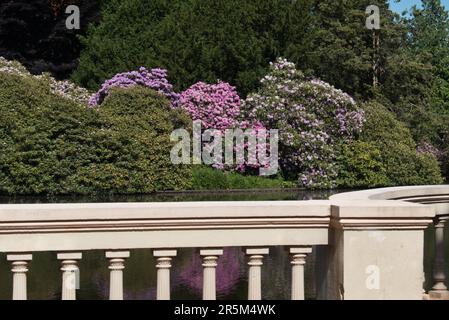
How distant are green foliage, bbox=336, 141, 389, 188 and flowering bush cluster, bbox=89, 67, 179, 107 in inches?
253

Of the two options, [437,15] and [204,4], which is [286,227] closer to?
[204,4]

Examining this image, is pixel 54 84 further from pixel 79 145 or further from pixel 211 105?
pixel 211 105

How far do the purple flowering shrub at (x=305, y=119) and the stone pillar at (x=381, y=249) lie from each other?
76.0 ft

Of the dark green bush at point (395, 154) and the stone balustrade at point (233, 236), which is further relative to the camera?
the dark green bush at point (395, 154)

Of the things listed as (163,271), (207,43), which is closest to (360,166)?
(207,43)

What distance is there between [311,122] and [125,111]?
670 centimetres

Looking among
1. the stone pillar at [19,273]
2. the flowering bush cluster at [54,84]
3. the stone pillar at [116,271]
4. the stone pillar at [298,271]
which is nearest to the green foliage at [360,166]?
the flowering bush cluster at [54,84]

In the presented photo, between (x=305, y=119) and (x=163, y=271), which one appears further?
(x=305, y=119)

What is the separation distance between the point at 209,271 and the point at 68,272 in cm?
73

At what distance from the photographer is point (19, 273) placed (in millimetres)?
3930

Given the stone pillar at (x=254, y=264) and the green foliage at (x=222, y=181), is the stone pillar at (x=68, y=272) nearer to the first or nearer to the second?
the stone pillar at (x=254, y=264)

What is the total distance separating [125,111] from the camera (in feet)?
83.4

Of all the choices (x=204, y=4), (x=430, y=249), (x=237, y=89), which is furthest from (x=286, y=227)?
(x=204, y=4)

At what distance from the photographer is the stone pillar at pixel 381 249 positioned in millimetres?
3977
